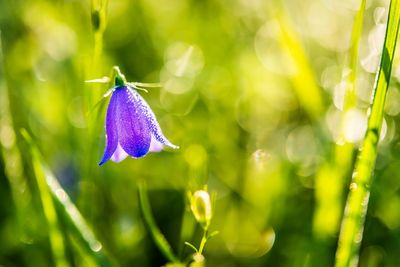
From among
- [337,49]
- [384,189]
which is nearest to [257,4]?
[337,49]

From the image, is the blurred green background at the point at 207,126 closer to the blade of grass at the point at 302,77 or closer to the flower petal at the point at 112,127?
the blade of grass at the point at 302,77

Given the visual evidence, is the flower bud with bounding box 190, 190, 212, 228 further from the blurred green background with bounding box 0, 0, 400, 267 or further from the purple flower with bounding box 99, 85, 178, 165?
the blurred green background with bounding box 0, 0, 400, 267

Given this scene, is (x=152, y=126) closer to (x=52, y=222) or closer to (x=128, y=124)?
(x=128, y=124)

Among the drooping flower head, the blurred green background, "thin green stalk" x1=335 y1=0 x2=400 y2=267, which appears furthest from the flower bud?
"thin green stalk" x1=335 y1=0 x2=400 y2=267

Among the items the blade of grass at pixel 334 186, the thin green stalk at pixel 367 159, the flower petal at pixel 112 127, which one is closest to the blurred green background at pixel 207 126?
the blade of grass at pixel 334 186

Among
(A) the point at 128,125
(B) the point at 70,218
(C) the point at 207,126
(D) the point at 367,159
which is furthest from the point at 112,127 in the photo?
(C) the point at 207,126
